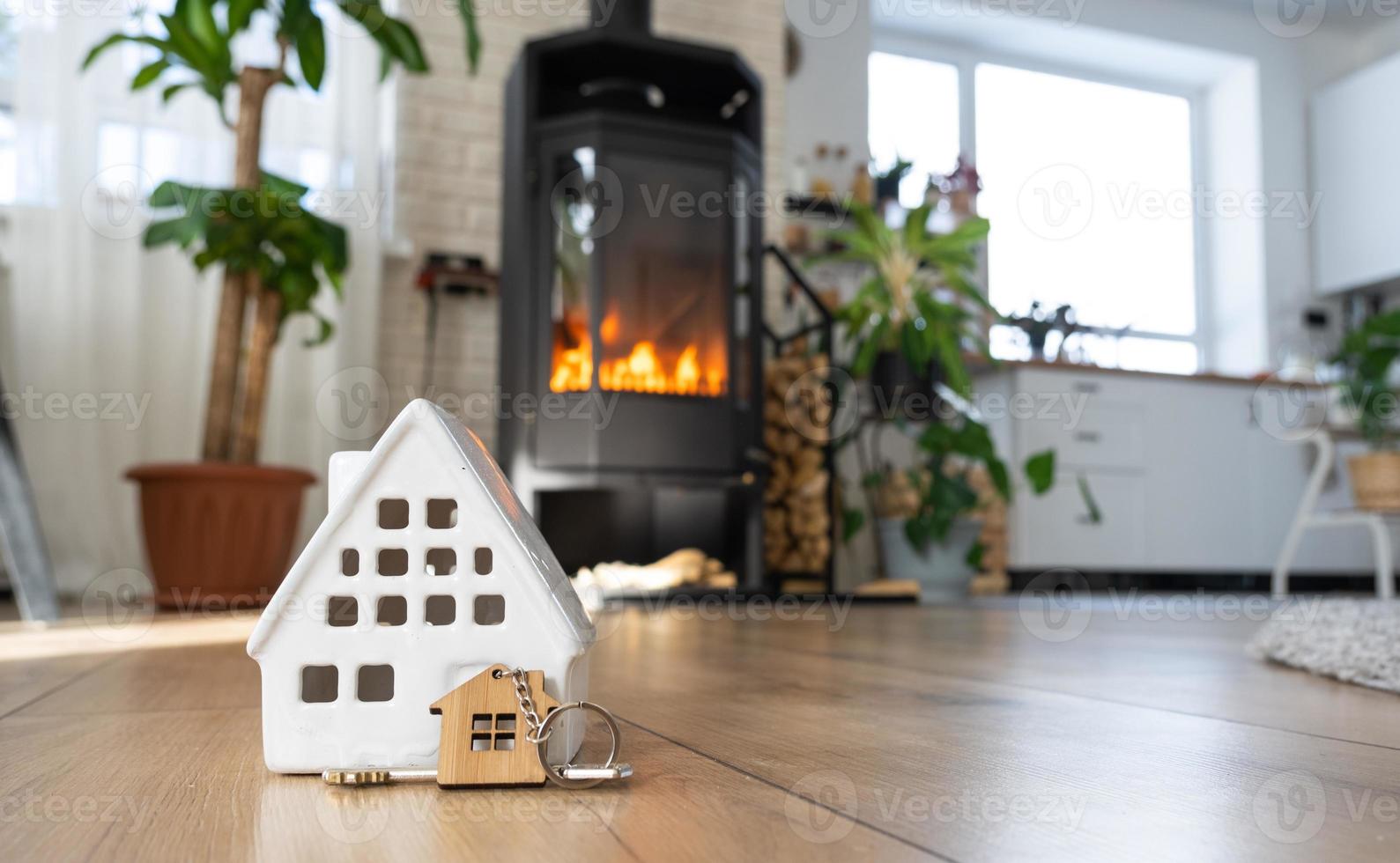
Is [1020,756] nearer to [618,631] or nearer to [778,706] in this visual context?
[778,706]

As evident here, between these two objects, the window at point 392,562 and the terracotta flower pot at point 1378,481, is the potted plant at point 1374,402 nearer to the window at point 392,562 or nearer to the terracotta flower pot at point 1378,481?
the terracotta flower pot at point 1378,481

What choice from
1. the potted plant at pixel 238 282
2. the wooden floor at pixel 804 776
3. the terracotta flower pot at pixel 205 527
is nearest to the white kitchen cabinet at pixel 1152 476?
the potted plant at pixel 238 282

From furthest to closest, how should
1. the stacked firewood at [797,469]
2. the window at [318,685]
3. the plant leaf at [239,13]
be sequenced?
the stacked firewood at [797,469] → the plant leaf at [239,13] → the window at [318,685]

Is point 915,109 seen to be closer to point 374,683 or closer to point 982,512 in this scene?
point 982,512

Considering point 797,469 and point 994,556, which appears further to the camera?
point 994,556

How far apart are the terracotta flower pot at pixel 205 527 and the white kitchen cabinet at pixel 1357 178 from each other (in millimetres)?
4829

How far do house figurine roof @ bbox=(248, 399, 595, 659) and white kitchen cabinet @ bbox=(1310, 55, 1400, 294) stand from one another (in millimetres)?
5385

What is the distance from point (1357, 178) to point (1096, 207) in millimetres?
1136

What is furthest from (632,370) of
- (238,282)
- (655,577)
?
(238,282)

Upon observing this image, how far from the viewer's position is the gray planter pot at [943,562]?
3062mm

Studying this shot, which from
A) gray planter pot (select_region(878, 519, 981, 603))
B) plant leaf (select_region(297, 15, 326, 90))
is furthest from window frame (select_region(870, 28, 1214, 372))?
plant leaf (select_region(297, 15, 326, 90))

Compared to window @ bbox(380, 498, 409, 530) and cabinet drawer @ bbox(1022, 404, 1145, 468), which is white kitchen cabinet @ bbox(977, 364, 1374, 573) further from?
window @ bbox(380, 498, 409, 530)

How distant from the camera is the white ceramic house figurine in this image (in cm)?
47

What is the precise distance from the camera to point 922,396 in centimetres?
300
